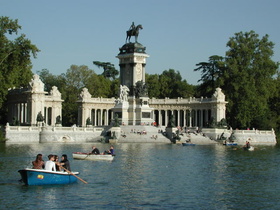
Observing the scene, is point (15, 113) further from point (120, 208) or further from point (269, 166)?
point (120, 208)

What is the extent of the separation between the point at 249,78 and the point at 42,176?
67775 mm

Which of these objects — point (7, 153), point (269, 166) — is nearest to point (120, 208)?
point (269, 166)

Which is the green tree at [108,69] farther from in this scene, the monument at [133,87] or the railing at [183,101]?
the monument at [133,87]

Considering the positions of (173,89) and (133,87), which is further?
(173,89)

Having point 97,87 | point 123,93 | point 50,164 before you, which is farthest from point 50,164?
point 97,87

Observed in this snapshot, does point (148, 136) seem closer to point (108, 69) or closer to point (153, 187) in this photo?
point (153, 187)

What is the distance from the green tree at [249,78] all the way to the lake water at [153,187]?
46276 mm

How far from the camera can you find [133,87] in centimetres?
8500

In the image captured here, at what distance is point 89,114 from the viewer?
323 ft

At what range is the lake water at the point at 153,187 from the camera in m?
26.1

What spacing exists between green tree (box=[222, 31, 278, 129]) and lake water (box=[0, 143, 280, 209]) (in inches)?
1822

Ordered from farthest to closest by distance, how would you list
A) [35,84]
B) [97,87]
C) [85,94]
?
[97,87] < [85,94] < [35,84]

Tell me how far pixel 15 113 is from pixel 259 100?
39.6 meters

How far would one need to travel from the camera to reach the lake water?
26.1 m
